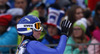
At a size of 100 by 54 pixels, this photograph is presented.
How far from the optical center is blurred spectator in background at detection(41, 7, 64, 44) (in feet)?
23.2

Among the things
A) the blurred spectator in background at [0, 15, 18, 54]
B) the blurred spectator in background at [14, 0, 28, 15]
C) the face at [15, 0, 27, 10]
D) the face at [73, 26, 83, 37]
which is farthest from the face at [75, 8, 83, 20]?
the face at [15, 0, 27, 10]

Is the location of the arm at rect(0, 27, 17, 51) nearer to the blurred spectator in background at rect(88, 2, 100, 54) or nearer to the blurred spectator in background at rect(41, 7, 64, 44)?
the blurred spectator in background at rect(41, 7, 64, 44)

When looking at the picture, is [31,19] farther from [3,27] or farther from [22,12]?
[22,12]

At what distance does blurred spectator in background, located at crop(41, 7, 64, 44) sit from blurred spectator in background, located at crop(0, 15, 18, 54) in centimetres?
67

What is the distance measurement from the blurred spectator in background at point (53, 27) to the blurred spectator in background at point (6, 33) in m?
0.67

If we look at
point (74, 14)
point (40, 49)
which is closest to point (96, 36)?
point (74, 14)

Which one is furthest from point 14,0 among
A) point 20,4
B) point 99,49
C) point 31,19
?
point 31,19

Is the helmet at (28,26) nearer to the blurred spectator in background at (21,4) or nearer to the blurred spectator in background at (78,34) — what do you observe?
the blurred spectator in background at (78,34)

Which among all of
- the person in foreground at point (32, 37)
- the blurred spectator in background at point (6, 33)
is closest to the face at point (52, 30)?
the blurred spectator in background at point (6, 33)

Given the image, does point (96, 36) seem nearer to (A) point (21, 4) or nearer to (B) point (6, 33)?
(B) point (6, 33)

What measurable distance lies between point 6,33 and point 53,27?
1089mm

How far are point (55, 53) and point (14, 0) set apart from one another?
503cm

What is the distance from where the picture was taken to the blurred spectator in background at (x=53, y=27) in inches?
279

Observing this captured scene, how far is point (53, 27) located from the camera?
7.34 meters
